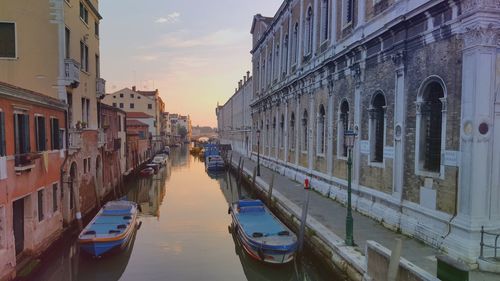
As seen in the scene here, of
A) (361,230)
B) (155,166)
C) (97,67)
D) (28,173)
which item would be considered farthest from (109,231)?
(155,166)

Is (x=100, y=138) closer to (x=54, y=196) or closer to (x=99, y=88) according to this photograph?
(x=99, y=88)

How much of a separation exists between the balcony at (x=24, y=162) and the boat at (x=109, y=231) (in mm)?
2453

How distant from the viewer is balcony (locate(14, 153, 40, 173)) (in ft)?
30.1

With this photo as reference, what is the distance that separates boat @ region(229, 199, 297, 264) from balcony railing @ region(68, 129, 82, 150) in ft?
20.5

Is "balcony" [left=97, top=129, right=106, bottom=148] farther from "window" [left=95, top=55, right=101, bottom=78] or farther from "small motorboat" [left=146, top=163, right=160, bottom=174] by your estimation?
"small motorboat" [left=146, top=163, right=160, bottom=174]

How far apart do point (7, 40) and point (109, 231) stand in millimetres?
7673

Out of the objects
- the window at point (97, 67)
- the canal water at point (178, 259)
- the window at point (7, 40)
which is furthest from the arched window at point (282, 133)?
the window at point (7, 40)

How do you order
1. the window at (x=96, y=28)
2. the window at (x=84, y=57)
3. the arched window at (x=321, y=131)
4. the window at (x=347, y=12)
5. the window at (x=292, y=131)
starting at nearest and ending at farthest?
the window at (x=347, y=12) < the window at (x=84, y=57) < the arched window at (x=321, y=131) < the window at (x=96, y=28) < the window at (x=292, y=131)

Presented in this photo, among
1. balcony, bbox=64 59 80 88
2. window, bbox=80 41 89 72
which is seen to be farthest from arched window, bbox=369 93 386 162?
window, bbox=80 41 89 72

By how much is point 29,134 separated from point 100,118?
937cm

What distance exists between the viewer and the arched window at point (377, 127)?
38.7 ft

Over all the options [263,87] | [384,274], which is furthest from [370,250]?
[263,87]

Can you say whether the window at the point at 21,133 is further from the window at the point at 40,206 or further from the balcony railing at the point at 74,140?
the balcony railing at the point at 74,140

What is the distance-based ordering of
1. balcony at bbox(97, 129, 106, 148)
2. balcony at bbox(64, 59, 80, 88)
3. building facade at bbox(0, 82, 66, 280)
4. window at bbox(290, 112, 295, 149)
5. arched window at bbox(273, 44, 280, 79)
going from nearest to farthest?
1. building facade at bbox(0, 82, 66, 280)
2. balcony at bbox(64, 59, 80, 88)
3. balcony at bbox(97, 129, 106, 148)
4. window at bbox(290, 112, 295, 149)
5. arched window at bbox(273, 44, 280, 79)
